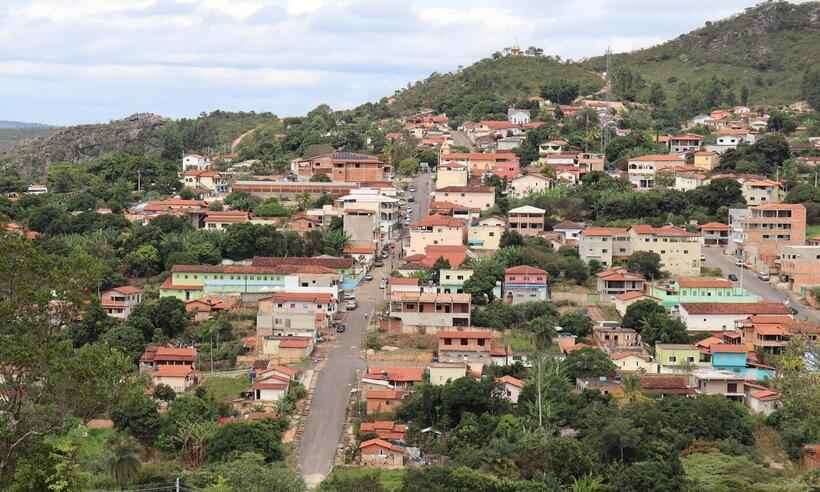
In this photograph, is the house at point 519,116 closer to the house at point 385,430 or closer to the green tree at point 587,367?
the green tree at point 587,367

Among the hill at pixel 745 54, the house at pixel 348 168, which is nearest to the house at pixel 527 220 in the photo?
the house at pixel 348 168

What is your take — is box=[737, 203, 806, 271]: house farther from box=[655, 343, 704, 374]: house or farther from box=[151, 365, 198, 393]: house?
box=[151, 365, 198, 393]: house

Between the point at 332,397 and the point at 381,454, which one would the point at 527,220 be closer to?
the point at 332,397

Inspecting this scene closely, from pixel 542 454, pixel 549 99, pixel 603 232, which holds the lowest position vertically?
pixel 542 454

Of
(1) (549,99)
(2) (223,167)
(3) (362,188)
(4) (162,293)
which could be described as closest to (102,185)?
(2) (223,167)

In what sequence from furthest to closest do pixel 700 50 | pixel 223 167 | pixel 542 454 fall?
1. pixel 700 50
2. pixel 223 167
3. pixel 542 454

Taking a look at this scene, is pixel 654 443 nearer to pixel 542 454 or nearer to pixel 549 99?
pixel 542 454
